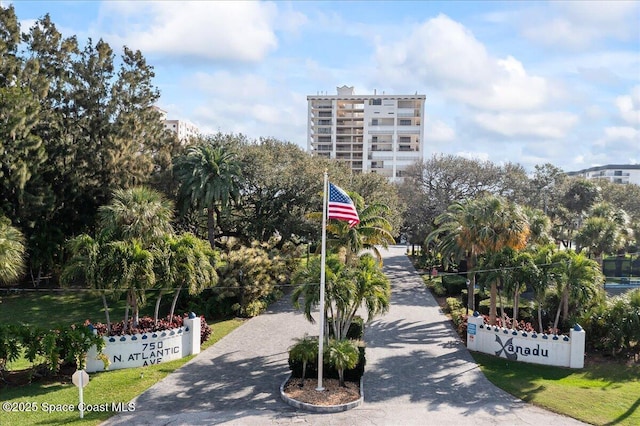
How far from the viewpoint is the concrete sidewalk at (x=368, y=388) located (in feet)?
47.6

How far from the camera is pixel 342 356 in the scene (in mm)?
16281

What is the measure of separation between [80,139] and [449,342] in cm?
2615

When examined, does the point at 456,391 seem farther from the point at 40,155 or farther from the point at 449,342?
the point at 40,155

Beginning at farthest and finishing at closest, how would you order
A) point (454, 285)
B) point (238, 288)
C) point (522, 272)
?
point (454, 285), point (238, 288), point (522, 272)

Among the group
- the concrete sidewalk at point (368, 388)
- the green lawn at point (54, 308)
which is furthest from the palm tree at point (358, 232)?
the green lawn at point (54, 308)

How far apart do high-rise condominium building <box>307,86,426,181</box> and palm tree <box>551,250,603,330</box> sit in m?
73.6

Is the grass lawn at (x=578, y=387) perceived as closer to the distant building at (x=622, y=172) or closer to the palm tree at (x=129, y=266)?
the palm tree at (x=129, y=266)

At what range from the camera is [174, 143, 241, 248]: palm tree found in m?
31.8

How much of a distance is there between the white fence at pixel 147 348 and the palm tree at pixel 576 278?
595 inches

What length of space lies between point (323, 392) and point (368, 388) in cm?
174

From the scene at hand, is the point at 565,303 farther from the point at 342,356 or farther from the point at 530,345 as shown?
the point at 342,356

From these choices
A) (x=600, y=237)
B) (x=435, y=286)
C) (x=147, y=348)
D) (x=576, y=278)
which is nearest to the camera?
(x=147, y=348)

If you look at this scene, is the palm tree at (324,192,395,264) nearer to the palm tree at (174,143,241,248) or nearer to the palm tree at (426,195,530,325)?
the palm tree at (426,195,530,325)

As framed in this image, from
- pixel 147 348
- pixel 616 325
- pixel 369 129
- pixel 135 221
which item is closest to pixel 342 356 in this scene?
pixel 147 348
